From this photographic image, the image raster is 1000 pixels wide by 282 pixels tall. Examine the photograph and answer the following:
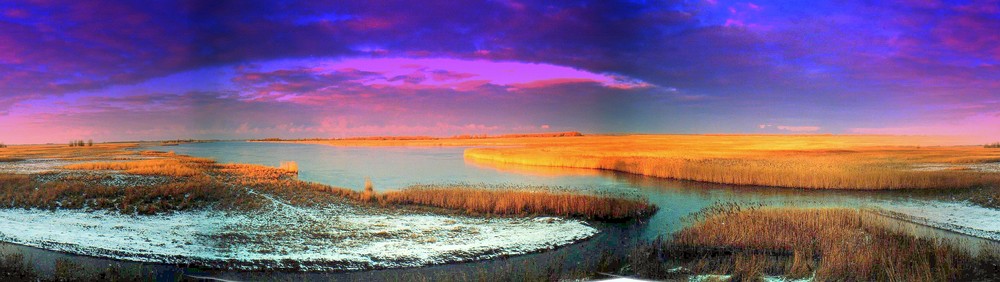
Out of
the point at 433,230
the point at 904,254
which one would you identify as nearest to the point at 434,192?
the point at 433,230

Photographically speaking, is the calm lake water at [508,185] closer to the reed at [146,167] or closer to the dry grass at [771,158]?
the dry grass at [771,158]

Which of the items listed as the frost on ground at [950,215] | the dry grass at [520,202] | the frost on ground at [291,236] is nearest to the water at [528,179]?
the frost on ground at [950,215]

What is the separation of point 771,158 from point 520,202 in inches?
162

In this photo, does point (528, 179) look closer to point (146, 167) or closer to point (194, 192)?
point (194, 192)

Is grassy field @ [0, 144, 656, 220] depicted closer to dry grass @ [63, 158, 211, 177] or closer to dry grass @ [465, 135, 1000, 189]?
dry grass @ [63, 158, 211, 177]

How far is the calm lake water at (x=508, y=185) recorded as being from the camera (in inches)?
220

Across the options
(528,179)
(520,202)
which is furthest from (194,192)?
(528,179)

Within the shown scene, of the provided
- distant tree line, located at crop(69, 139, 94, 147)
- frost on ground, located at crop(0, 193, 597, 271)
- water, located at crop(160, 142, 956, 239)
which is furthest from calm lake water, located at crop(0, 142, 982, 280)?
distant tree line, located at crop(69, 139, 94, 147)

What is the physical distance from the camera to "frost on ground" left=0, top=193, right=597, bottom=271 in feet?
19.2

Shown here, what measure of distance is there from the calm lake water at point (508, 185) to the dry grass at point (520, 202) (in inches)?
16.3

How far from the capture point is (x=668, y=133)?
29.6ft

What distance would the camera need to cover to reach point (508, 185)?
404 inches

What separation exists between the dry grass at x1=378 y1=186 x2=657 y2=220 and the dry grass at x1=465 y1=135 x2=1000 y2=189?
1.44m

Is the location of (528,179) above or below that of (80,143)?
below
